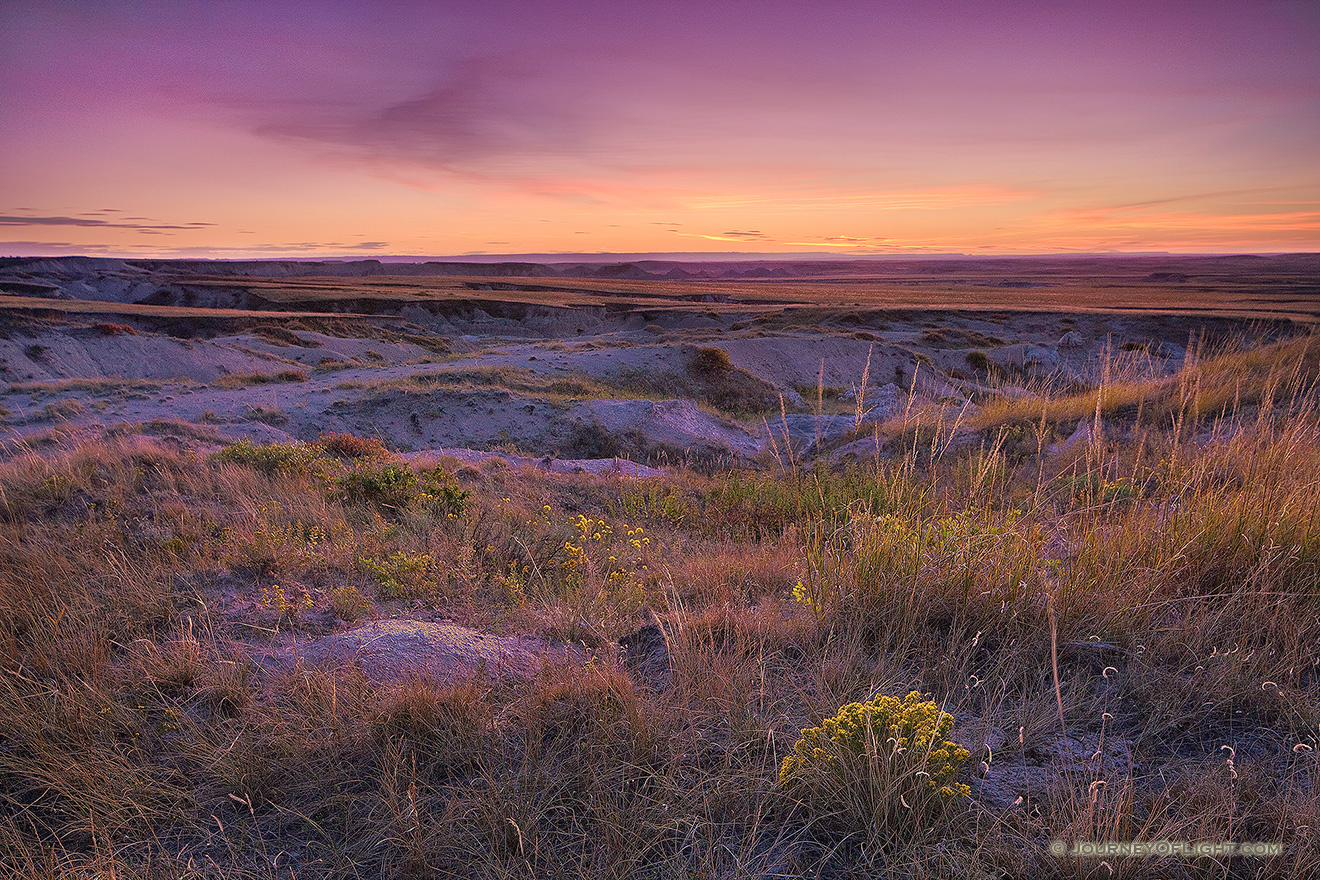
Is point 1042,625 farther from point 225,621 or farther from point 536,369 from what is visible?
point 536,369

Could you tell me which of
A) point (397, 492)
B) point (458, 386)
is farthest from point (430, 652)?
point (458, 386)

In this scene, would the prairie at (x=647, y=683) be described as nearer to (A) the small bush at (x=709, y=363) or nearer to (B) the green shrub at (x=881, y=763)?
(B) the green shrub at (x=881, y=763)

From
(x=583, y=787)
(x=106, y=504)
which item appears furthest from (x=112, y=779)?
(x=106, y=504)

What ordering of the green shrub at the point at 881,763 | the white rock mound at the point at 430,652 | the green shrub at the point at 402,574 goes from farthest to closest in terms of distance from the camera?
1. the green shrub at the point at 402,574
2. the white rock mound at the point at 430,652
3. the green shrub at the point at 881,763

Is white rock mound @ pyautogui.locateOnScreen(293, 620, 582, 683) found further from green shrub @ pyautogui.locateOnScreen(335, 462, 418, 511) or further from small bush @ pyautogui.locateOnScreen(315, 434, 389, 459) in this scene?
small bush @ pyautogui.locateOnScreen(315, 434, 389, 459)

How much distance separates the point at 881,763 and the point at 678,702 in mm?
835

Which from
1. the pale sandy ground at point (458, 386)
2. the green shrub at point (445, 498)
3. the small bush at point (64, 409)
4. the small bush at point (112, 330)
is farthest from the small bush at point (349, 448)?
the small bush at point (112, 330)

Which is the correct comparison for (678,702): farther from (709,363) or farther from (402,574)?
(709,363)

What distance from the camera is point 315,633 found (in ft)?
11.1

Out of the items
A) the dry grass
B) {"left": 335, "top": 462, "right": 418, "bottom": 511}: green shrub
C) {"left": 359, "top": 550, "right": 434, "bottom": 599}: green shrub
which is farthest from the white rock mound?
{"left": 335, "top": 462, "right": 418, "bottom": 511}: green shrub

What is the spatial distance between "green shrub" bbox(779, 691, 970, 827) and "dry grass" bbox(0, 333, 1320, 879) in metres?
0.04

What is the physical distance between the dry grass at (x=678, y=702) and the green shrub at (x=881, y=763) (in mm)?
41

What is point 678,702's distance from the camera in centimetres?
257

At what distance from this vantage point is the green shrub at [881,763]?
1.95 meters
